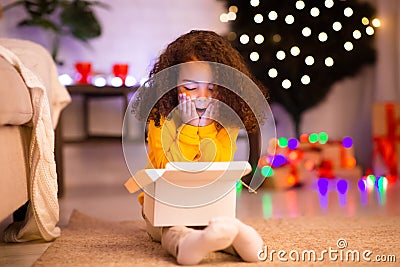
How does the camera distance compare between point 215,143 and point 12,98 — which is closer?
point 12,98

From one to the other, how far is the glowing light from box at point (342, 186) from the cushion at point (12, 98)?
1.56 metres

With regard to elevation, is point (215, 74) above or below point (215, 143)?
above

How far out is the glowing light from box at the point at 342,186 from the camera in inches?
108

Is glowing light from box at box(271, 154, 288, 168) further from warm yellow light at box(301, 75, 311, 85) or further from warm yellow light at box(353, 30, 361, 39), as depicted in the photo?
warm yellow light at box(353, 30, 361, 39)

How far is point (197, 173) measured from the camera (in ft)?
4.32

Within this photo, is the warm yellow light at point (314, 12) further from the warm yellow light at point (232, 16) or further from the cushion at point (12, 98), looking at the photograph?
the cushion at point (12, 98)

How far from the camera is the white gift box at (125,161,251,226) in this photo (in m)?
1.33

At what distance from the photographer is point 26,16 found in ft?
10.8

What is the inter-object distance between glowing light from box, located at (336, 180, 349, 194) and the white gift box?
142 cm

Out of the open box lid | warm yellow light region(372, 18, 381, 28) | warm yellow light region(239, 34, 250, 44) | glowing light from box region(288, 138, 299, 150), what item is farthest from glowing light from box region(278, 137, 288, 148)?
the open box lid

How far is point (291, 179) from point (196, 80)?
1.58 m

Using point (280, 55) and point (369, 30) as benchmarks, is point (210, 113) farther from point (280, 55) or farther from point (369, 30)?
point (369, 30)

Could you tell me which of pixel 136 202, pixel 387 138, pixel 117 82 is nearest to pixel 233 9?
pixel 117 82

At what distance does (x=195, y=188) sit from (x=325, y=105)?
7.49 ft
